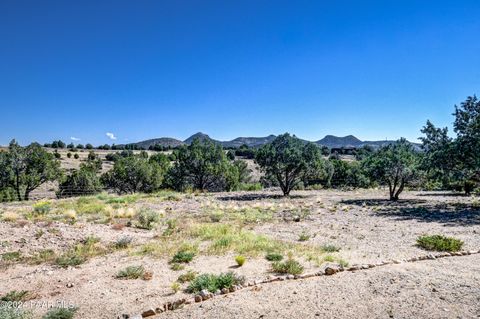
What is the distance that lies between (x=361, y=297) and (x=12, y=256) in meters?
10.8

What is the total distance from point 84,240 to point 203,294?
24.8 ft

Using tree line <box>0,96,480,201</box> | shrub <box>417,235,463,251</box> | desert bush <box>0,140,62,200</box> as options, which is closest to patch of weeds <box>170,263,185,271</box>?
shrub <box>417,235,463,251</box>

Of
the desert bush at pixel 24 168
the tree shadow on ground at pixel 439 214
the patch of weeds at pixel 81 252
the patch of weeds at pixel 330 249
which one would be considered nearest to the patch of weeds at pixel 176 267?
the patch of weeds at pixel 81 252

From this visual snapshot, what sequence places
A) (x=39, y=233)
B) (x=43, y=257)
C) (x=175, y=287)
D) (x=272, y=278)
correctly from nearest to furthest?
(x=175, y=287)
(x=272, y=278)
(x=43, y=257)
(x=39, y=233)

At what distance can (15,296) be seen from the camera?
750cm

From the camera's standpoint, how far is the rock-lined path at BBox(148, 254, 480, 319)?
21.8 feet

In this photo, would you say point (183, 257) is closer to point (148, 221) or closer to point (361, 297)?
point (361, 297)

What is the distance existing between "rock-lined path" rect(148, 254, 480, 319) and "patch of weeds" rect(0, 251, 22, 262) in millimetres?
6892

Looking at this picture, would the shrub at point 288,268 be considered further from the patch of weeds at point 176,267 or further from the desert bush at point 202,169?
the desert bush at point 202,169

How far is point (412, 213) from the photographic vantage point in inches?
835

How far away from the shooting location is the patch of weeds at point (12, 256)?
10.5 metres

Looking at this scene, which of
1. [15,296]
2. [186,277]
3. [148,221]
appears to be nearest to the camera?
[15,296]

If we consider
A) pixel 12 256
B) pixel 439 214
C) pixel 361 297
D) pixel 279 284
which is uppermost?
pixel 12 256

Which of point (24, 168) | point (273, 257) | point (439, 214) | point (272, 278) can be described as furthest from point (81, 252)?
point (24, 168)
